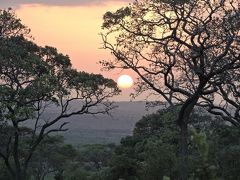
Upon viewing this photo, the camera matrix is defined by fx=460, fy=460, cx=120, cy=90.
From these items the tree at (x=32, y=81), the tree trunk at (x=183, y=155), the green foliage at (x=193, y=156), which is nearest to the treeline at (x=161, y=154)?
the green foliage at (x=193, y=156)

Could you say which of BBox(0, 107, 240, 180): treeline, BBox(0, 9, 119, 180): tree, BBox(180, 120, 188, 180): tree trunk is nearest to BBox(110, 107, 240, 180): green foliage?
BBox(0, 107, 240, 180): treeline

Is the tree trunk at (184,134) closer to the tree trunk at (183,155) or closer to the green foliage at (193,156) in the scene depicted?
the tree trunk at (183,155)

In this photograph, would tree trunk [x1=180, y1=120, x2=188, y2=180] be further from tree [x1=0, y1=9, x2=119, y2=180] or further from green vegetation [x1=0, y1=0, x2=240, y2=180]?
tree [x1=0, y1=9, x2=119, y2=180]

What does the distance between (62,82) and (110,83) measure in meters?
3.65

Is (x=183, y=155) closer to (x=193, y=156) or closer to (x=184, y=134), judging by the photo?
(x=184, y=134)

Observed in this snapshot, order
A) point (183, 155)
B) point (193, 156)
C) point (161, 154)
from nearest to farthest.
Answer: point (183, 155) → point (161, 154) → point (193, 156)

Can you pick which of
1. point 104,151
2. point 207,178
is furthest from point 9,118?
point 104,151

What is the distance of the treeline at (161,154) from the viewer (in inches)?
582

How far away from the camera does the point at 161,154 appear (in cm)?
2541

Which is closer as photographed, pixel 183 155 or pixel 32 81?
pixel 183 155

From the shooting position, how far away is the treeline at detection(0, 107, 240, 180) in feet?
48.5

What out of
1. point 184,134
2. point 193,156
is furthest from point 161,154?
point 184,134

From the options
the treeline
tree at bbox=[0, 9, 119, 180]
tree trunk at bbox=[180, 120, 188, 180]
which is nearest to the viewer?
the treeline

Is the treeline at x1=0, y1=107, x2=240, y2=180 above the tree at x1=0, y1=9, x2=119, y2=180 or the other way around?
the other way around
